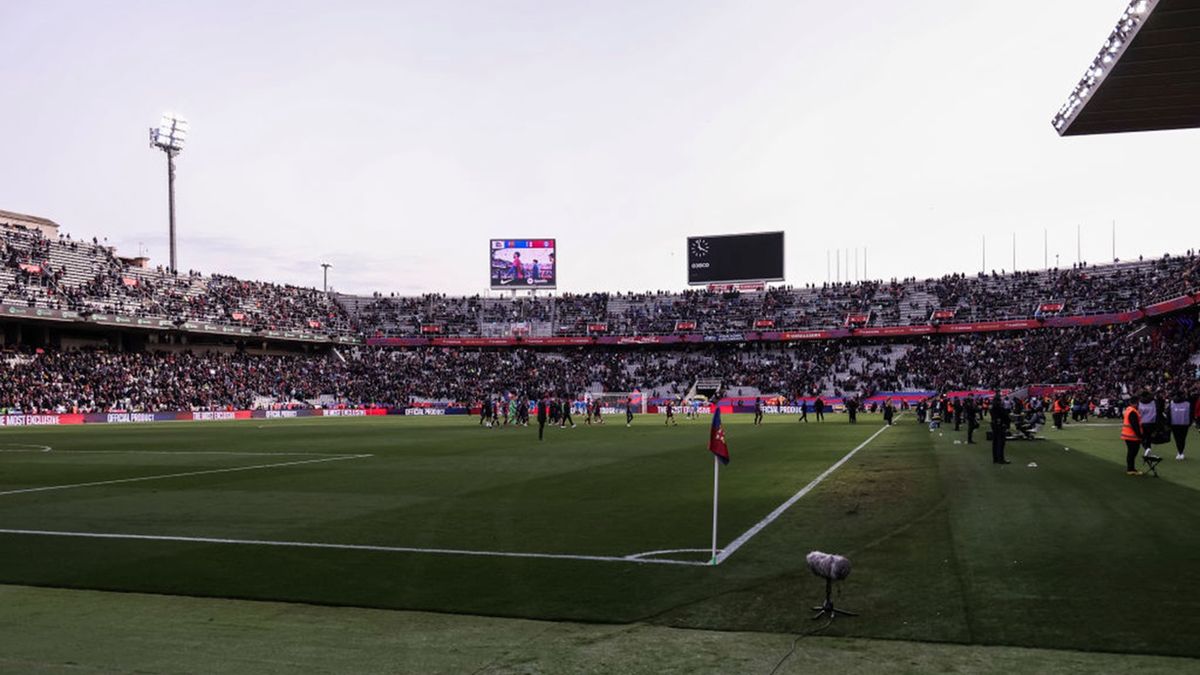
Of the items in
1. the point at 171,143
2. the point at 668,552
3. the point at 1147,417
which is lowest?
the point at 668,552

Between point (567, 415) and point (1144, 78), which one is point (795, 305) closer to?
point (567, 415)

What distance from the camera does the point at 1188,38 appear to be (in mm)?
25109

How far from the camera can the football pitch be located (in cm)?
820

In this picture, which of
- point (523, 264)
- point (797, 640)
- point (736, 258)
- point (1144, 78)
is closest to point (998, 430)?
point (1144, 78)

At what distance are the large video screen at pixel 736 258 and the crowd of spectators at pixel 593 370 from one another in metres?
8.74

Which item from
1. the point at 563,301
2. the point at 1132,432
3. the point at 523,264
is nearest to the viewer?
the point at 1132,432

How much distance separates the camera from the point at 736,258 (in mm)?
96188

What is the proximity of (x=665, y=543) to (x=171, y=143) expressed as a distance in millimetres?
95189

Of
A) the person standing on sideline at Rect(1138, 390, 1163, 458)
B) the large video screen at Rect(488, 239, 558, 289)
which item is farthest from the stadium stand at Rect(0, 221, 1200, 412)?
the person standing on sideline at Rect(1138, 390, 1163, 458)

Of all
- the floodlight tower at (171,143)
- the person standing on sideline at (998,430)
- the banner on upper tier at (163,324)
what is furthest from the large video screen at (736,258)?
the person standing on sideline at (998,430)

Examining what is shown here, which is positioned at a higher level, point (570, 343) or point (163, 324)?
point (163, 324)

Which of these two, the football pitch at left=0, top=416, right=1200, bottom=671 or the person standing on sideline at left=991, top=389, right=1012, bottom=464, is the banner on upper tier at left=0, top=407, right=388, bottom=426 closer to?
the football pitch at left=0, top=416, right=1200, bottom=671

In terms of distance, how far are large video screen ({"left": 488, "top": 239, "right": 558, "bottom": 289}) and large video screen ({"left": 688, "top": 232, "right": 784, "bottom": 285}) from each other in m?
16.4

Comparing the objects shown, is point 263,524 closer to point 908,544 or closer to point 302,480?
point 302,480
